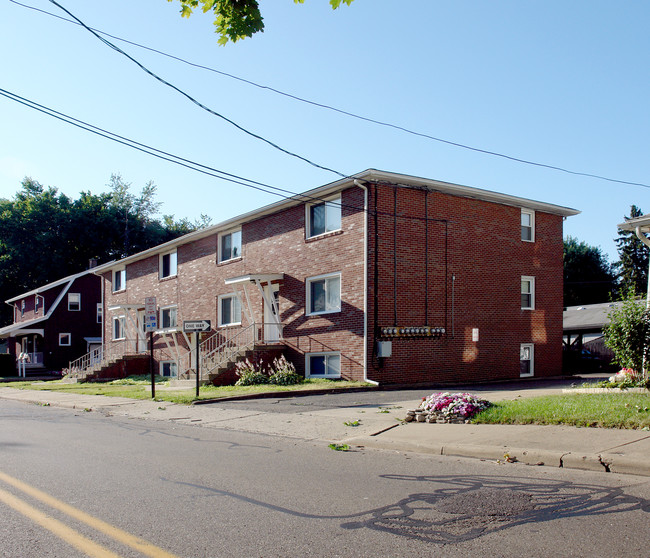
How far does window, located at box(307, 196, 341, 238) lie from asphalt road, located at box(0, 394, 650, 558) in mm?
13216

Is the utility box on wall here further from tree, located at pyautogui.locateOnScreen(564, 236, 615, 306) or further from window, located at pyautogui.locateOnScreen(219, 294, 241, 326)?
tree, located at pyautogui.locateOnScreen(564, 236, 615, 306)

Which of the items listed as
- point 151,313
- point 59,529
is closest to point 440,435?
point 59,529

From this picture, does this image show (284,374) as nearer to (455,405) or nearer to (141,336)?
(455,405)

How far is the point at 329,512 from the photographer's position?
224 inches

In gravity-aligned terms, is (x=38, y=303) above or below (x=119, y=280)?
below

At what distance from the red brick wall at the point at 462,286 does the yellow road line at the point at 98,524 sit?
14.3m

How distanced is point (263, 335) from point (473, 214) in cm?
876

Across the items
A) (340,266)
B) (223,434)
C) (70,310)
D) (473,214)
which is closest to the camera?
(223,434)

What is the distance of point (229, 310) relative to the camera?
27.4 m

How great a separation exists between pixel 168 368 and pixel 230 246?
25.7 ft

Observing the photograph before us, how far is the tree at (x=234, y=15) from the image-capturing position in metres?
6.82

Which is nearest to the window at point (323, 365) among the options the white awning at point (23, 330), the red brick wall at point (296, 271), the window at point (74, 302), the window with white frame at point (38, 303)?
the red brick wall at point (296, 271)

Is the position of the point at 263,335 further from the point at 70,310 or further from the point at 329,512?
the point at 70,310

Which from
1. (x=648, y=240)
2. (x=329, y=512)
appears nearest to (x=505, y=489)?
(x=329, y=512)
